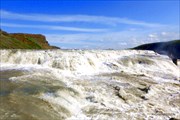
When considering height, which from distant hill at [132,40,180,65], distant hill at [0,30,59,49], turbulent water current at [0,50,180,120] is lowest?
turbulent water current at [0,50,180,120]

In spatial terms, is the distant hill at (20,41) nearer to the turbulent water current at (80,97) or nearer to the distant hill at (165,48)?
the distant hill at (165,48)

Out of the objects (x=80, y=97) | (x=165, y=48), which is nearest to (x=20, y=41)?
(x=165, y=48)

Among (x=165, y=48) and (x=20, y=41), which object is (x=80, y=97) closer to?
(x=20, y=41)

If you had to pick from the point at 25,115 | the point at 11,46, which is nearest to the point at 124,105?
the point at 25,115

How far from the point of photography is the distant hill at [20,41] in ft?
249

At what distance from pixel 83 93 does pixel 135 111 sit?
14.1 feet

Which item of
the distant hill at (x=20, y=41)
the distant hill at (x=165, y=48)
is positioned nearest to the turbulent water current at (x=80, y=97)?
the distant hill at (x=20, y=41)

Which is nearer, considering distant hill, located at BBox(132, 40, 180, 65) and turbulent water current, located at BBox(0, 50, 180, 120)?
turbulent water current, located at BBox(0, 50, 180, 120)

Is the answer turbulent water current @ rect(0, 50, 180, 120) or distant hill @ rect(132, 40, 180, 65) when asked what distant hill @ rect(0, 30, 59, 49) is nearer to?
distant hill @ rect(132, 40, 180, 65)

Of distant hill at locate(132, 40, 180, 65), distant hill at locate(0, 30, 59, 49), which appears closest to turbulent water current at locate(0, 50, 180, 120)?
distant hill at locate(0, 30, 59, 49)

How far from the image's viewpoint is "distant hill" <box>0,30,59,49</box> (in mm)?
75975

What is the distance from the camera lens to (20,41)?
8950 centimetres

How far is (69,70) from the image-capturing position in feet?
97.6

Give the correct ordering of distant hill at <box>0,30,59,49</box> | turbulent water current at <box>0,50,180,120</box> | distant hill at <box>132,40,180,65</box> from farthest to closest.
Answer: distant hill at <box>132,40,180,65</box> → distant hill at <box>0,30,59,49</box> → turbulent water current at <box>0,50,180,120</box>
